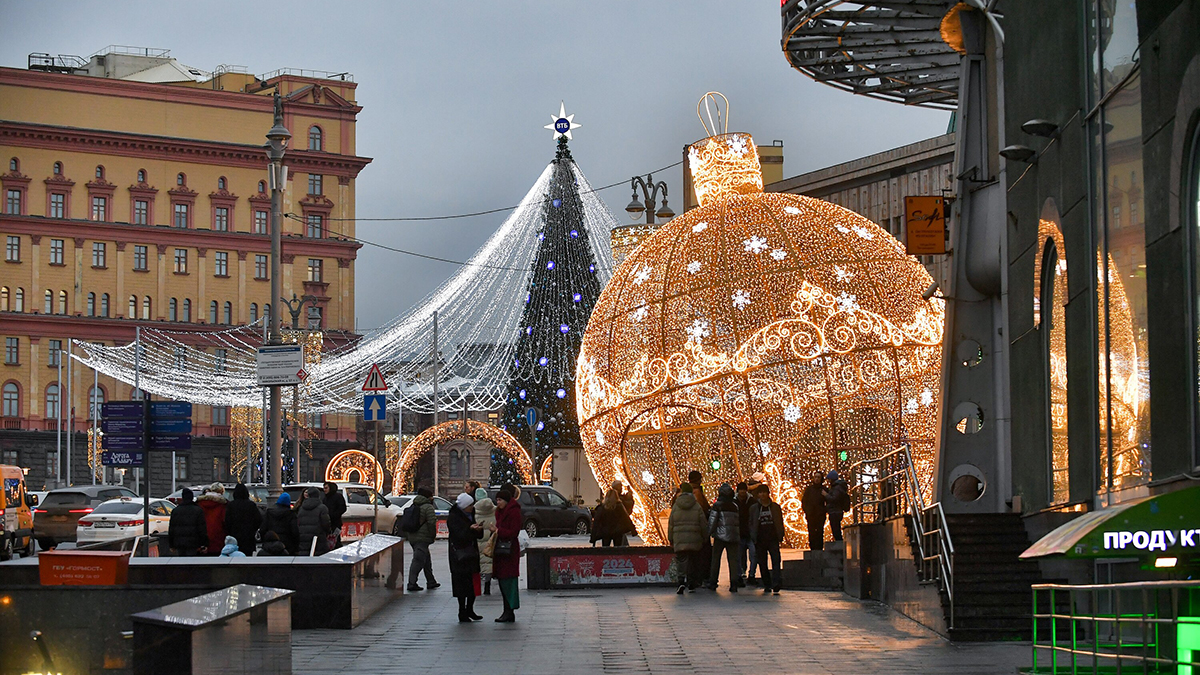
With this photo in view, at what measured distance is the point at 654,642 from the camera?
14.4 meters

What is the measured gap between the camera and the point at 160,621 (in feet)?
26.9

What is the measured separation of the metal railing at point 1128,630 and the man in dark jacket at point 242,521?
1060 cm

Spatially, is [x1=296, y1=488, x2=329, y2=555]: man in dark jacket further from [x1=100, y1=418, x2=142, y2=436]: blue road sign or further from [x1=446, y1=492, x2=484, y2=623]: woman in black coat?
[x1=446, y1=492, x2=484, y2=623]: woman in black coat

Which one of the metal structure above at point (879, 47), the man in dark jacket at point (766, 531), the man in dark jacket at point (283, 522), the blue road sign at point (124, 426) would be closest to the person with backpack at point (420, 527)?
the man in dark jacket at point (283, 522)

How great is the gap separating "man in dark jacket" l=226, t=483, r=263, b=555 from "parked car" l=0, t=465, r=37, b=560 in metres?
10.4

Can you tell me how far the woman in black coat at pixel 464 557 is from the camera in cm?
1700

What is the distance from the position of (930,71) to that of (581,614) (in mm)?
12051

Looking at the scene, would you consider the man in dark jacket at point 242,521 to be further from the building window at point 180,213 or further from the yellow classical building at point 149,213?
the building window at point 180,213

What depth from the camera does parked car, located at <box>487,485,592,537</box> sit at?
42.0 meters

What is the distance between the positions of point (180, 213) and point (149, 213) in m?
1.82

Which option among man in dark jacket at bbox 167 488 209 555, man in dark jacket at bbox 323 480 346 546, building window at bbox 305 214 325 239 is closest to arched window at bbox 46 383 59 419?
building window at bbox 305 214 325 239

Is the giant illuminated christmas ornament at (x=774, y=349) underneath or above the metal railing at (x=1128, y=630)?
above

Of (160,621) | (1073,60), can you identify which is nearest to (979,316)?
(1073,60)

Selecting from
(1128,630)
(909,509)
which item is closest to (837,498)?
(909,509)
